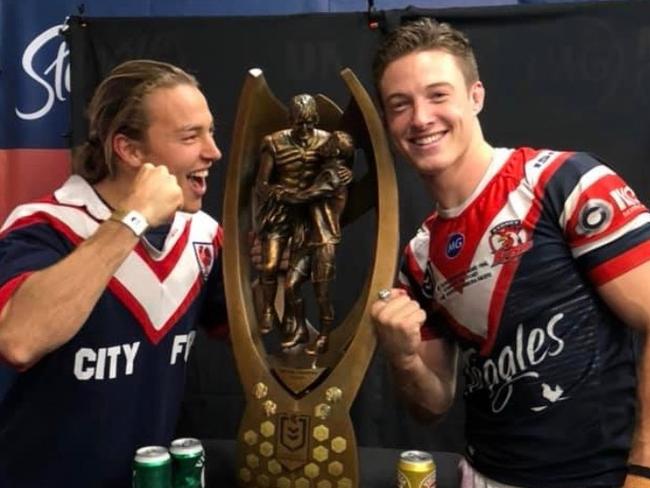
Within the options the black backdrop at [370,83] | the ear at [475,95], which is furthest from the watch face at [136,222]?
the black backdrop at [370,83]

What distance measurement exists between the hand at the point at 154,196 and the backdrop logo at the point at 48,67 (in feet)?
3.64

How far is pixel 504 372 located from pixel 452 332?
0.42 feet

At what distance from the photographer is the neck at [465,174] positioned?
1.07m

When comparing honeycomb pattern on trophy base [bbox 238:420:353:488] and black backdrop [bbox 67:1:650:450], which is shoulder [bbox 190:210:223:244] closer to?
honeycomb pattern on trophy base [bbox 238:420:353:488]

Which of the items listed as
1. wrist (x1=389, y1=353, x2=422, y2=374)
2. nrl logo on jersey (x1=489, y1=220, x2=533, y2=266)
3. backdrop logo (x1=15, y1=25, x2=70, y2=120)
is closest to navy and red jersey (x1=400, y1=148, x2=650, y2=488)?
nrl logo on jersey (x1=489, y1=220, x2=533, y2=266)

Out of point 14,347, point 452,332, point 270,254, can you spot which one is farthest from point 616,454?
point 14,347

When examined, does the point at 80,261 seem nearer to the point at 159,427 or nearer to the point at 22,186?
the point at 159,427

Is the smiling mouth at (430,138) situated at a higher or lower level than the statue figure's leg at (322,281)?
higher

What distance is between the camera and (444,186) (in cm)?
109

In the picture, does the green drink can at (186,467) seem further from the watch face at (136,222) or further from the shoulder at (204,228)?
the shoulder at (204,228)

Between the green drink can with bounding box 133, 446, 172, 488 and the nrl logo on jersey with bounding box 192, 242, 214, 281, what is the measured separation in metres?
0.39

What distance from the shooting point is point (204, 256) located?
1.31 meters

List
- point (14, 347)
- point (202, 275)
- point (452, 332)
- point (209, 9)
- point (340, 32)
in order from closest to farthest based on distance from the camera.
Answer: point (14, 347) < point (452, 332) < point (202, 275) < point (340, 32) < point (209, 9)

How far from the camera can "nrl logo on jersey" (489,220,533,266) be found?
1022mm
